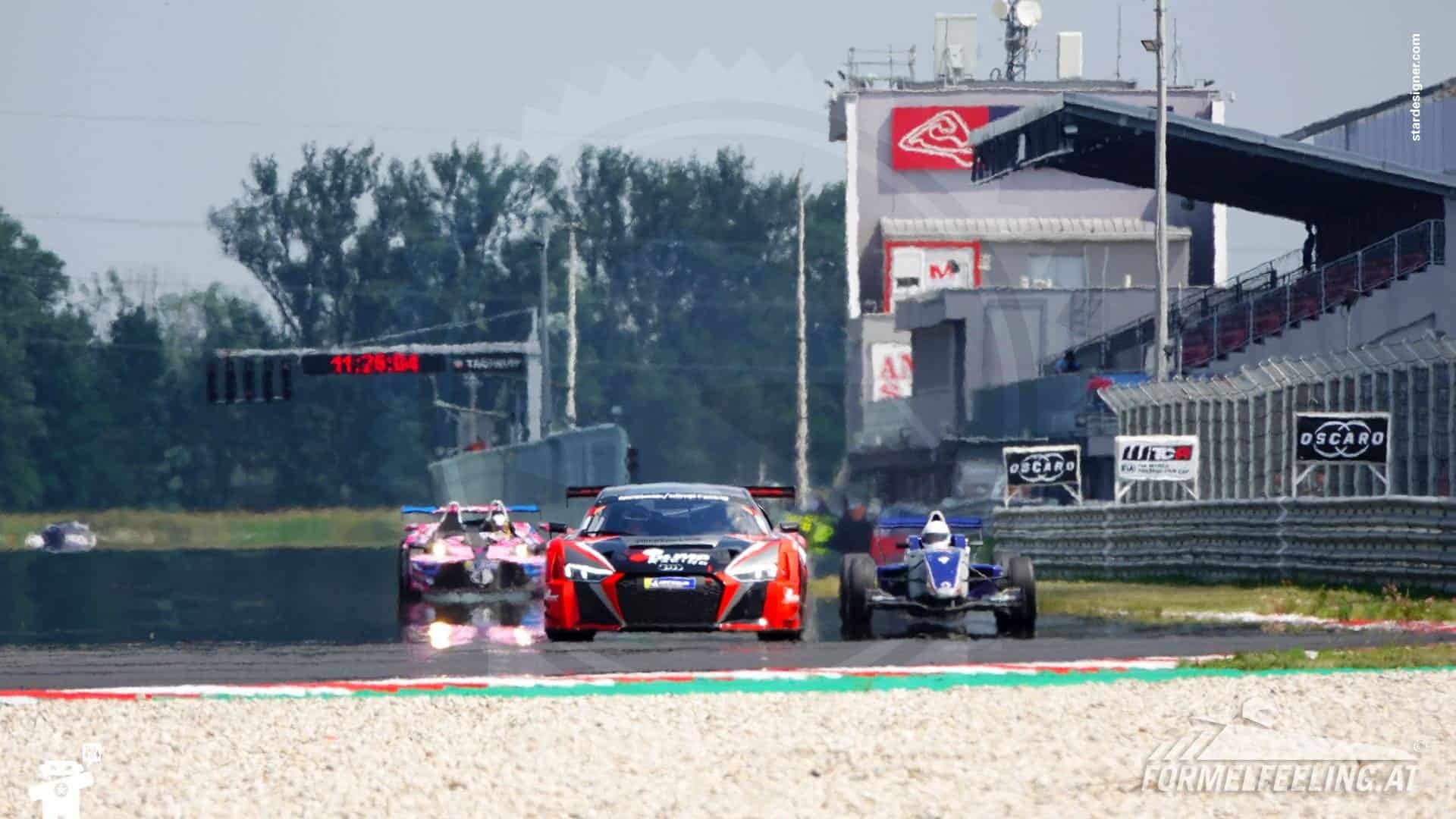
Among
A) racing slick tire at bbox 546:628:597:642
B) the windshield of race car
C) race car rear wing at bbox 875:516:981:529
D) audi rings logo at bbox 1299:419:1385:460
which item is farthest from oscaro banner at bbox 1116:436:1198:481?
racing slick tire at bbox 546:628:597:642

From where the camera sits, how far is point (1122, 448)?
1161 inches

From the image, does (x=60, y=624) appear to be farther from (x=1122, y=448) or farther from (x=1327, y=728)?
(x=1327, y=728)

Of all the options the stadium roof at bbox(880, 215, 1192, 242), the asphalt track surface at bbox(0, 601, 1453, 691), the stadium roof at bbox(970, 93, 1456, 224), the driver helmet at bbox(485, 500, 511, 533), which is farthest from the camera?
the stadium roof at bbox(880, 215, 1192, 242)

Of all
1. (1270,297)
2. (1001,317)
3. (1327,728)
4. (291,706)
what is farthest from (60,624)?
(1001,317)

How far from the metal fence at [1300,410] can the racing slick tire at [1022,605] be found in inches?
257

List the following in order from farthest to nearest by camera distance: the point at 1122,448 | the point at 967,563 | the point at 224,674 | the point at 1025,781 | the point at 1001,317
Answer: the point at 1001,317 → the point at 1122,448 → the point at 967,563 → the point at 224,674 → the point at 1025,781

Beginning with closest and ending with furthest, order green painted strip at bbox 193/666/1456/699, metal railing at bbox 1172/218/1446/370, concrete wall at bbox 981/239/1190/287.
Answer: green painted strip at bbox 193/666/1456/699
metal railing at bbox 1172/218/1446/370
concrete wall at bbox 981/239/1190/287

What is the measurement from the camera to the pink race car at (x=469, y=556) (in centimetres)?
2359

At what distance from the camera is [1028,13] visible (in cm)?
8244

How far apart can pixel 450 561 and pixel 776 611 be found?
7.52 meters

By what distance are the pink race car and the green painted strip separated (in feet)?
35.4

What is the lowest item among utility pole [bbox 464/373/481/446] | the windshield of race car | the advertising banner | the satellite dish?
the windshield of race car

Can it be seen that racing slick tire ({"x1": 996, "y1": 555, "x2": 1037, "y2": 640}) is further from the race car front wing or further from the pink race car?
the pink race car

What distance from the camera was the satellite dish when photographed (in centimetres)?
8238
